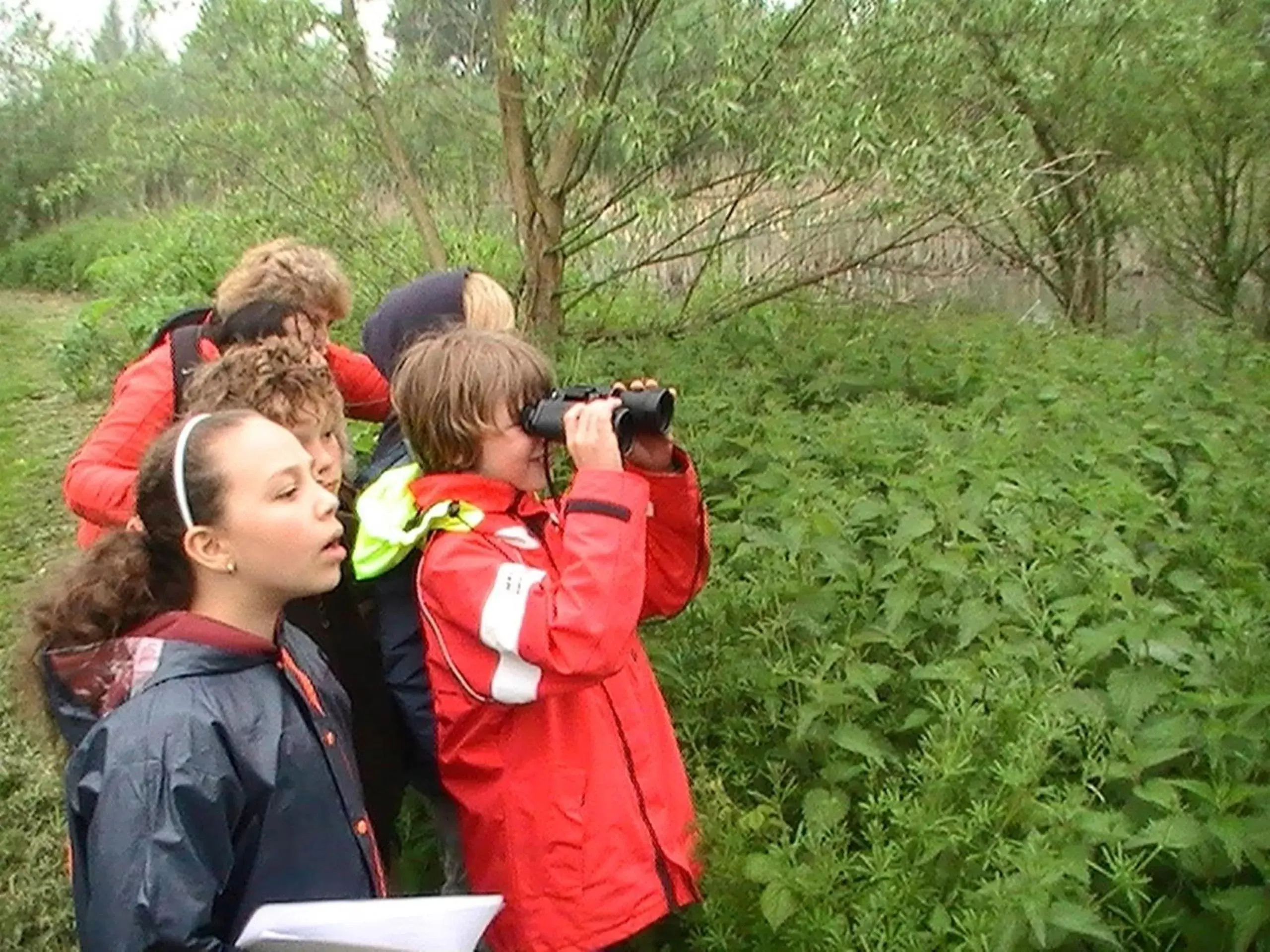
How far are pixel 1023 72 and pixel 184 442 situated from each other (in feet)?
19.6

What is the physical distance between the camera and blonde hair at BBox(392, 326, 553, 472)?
2424 mm

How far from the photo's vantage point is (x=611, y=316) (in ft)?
25.4

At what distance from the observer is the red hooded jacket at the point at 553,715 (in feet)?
7.38

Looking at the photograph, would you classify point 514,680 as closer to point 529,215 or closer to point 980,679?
point 980,679

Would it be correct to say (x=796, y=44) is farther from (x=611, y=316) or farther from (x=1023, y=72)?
(x=611, y=316)

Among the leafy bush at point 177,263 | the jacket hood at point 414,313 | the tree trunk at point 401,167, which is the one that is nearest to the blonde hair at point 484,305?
the jacket hood at point 414,313

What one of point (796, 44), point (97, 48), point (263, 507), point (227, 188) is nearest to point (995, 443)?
point (796, 44)

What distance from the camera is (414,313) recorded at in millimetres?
3072

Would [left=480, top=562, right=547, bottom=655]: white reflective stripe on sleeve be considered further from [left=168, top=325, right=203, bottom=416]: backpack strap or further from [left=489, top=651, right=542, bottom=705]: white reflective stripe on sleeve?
[left=168, top=325, right=203, bottom=416]: backpack strap

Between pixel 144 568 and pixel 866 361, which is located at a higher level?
pixel 866 361

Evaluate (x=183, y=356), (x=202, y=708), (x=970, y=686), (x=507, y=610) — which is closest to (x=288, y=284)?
(x=183, y=356)

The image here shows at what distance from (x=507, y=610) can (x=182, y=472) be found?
57cm

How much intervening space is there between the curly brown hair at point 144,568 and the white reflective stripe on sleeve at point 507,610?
486 millimetres

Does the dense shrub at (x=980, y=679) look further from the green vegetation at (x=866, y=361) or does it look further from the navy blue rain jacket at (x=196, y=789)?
the navy blue rain jacket at (x=196, y=789)
